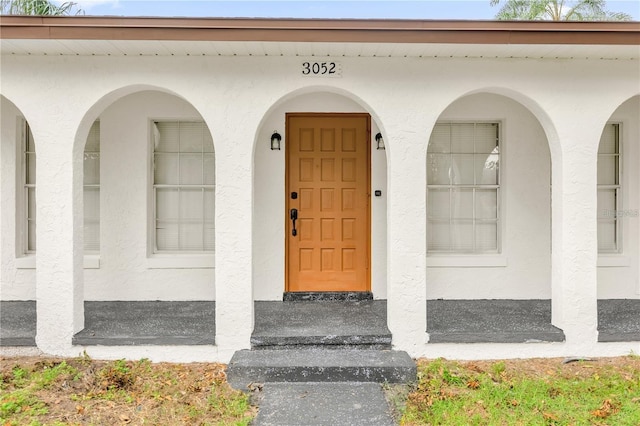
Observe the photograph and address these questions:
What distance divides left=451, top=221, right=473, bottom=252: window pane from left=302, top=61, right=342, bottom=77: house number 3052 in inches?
110

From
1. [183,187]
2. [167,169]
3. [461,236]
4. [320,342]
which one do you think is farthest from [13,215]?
[461,236]

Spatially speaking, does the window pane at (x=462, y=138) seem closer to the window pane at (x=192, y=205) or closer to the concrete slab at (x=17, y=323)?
the window pane at (x=192, y=205)

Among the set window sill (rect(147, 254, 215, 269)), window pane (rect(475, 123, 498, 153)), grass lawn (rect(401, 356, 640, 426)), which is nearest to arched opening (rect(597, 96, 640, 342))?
window pane (rect(475, 123, 498, 153))

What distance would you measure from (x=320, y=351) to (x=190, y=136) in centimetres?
331

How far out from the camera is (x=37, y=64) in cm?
426

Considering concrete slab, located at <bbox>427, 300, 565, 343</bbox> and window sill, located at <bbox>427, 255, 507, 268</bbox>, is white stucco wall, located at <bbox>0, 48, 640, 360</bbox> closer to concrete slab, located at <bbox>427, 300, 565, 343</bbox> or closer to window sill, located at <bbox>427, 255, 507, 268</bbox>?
concrete slab, located at <bbox>427, 300, 565, 343</bbox>

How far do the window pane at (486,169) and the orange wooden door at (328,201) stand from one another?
1518 mm

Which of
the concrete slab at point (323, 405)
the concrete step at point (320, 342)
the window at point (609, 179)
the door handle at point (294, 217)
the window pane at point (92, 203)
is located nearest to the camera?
the concrete slab at point (323, 405)

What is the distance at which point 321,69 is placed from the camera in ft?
14.1

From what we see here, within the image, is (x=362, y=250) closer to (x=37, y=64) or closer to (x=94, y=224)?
(x=94, y=224)

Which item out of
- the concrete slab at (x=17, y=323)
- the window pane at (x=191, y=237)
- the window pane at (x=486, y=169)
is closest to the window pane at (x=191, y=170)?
the window pane at (x=191, y=237)

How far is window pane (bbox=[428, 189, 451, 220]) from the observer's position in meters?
5.94

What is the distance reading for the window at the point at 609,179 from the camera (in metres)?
5.91

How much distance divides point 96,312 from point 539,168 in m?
5.80
